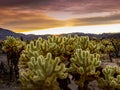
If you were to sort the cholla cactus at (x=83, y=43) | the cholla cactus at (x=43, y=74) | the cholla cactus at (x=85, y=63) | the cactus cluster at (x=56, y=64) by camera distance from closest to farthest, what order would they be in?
the cholla cactus at (x=43, y=74), the cactus cluster at (x=56, y=64), the cholla cactus at (x=85, y=63), the cholla cactus at (x=83, y=43)

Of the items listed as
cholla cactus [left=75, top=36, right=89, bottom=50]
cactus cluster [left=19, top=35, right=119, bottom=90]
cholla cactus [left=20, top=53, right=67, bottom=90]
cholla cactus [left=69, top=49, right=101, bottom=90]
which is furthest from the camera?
cholla cactus [left=75, top=36, right=89, bottom=50]

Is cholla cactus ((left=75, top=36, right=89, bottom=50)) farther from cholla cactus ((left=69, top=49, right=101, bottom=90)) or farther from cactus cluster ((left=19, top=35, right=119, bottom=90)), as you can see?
cholla cactus ((left=69, top=49, right=101, bottom=90))

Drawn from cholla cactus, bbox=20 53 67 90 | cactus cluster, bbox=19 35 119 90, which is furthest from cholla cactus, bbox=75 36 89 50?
cholla cactus, bbox=20 53 67 90

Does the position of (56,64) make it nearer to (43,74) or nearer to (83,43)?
(43,74)

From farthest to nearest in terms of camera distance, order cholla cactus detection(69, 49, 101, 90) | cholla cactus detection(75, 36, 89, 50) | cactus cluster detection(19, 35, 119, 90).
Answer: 1. cholla cactus detection(75, 36, 89, 50)
2. cholla cactus detection(69, 49, 101, 90)
3. cactus cluster detection(19, 35, 119, 90)

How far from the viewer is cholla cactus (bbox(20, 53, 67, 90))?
13.5 metres

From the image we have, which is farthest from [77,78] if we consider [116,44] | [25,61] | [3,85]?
[116,44]

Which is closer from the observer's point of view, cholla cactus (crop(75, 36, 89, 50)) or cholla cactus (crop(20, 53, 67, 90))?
cholla cactus (crop(20, 53, 67, 90))

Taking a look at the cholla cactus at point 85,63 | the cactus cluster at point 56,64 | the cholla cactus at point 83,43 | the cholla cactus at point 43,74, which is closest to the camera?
the cholla cactus at point 43,74

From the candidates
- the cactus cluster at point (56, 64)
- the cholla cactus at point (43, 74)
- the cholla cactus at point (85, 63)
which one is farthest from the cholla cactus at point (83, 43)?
the cholla cactus at point (43, 74)

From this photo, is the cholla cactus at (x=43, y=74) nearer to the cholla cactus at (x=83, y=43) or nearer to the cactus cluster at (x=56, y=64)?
the cactus cluster at (x=56, y=64)

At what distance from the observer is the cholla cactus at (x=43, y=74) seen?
13.5 meters

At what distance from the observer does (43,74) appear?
1367cm

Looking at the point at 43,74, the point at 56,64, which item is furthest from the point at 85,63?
the point at 43,74
